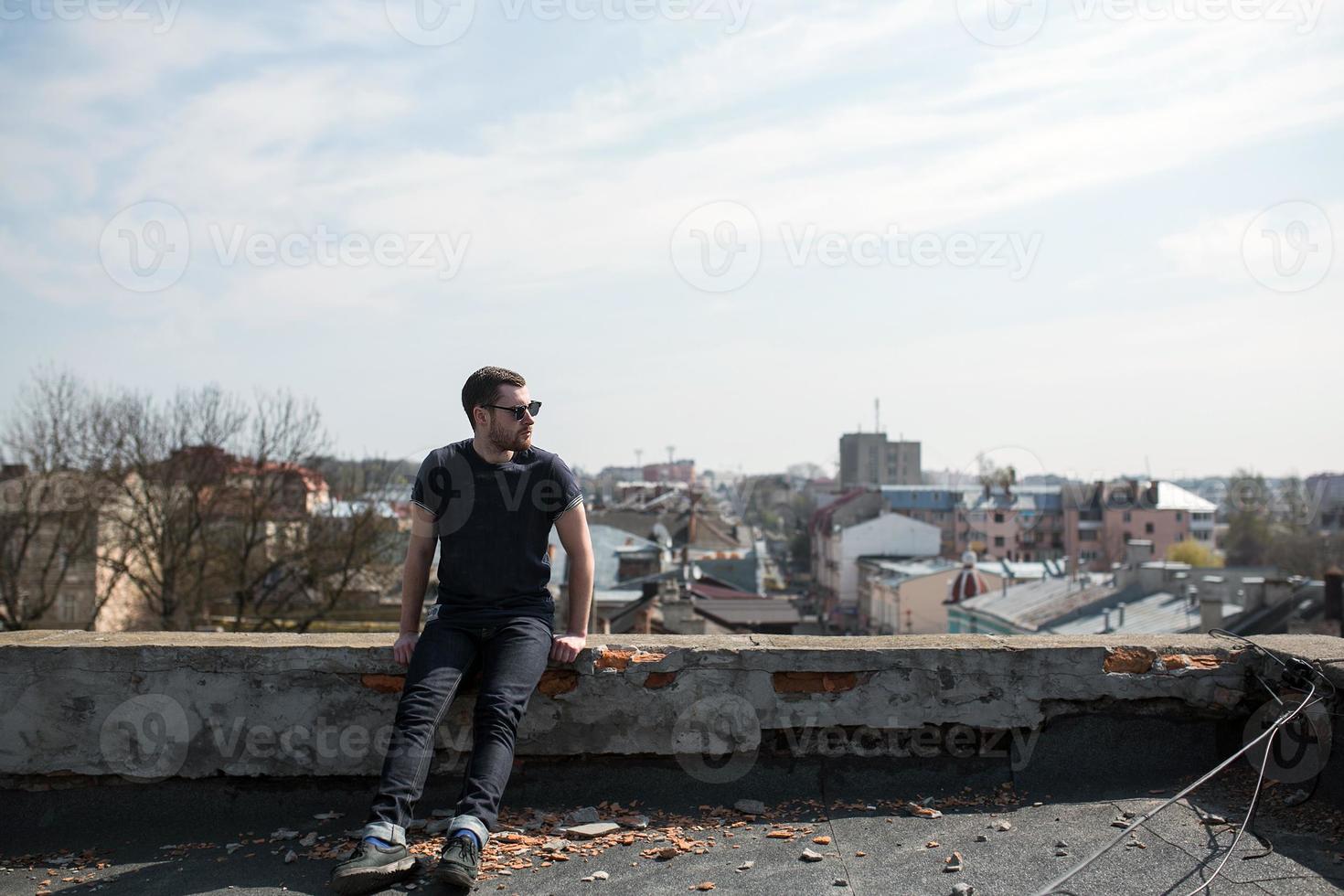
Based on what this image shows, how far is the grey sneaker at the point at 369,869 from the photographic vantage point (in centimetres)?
307

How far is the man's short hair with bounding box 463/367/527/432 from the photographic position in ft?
12.9

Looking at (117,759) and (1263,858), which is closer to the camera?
(1263,858)

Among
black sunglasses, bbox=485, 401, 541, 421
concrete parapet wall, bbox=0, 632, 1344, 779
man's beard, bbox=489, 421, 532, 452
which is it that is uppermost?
black sunglasses, bbox=485, 401, 541, 421

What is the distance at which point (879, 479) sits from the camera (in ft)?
394

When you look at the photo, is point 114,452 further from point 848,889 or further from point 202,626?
point 848,889

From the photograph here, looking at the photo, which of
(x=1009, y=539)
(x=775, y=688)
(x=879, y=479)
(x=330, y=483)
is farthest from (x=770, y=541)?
(x=775, y=688)

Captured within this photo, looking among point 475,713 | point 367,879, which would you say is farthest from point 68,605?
point 367,879

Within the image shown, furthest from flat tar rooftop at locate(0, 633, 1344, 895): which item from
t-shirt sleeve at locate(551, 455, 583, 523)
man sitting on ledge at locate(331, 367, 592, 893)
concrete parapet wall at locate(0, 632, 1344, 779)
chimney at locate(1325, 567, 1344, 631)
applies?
chimney at locate(1325, 567, 1344, 631)

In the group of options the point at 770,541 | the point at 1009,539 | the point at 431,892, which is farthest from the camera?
the point at 770,541

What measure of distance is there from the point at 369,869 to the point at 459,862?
25cm

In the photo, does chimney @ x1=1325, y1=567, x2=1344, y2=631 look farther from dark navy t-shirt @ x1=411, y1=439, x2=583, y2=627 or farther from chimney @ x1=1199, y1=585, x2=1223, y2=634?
dark navy t-shirt @ x1=411, y1=439, x2=583, y2=627

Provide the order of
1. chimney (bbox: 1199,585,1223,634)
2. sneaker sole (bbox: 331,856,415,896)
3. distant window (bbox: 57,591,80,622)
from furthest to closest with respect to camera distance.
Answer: distant window (bbox: 57,591,80,622), chimney (bbox: 1199,585,1223,634), sneaker sole (bbox: 331,856,415,896)

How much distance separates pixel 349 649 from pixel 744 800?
1.61 metres

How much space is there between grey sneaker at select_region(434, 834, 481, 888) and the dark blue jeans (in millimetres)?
45
